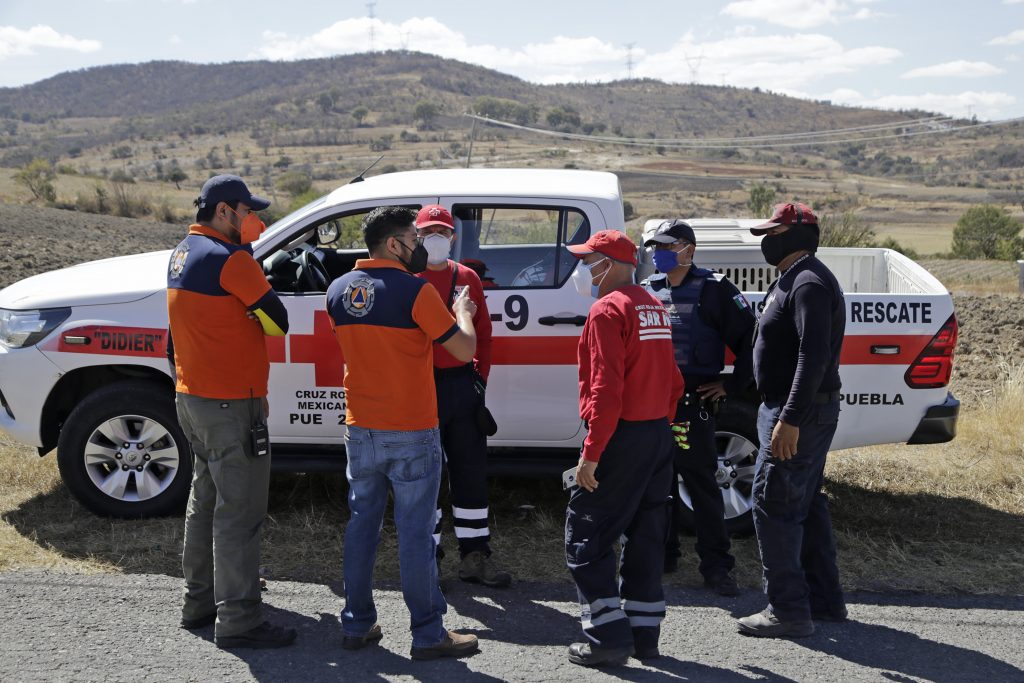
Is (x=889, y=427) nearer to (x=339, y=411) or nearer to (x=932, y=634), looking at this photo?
(x=932, y=634)

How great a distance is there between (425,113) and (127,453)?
9055 cm

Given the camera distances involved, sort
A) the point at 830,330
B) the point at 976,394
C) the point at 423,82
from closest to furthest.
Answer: the point at 830,330, the point at 976,394, the point at 423,82

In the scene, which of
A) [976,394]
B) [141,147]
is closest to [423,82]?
[141,147]

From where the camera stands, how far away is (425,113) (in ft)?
306

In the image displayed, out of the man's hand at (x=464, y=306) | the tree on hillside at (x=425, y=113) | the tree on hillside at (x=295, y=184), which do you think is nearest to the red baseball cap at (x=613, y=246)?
the man's hand at (x=464, y=306)

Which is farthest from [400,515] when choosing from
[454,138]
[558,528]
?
[454,138]

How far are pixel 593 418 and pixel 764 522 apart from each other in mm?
1125

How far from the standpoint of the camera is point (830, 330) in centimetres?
428

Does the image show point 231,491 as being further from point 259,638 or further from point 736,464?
point 736,464

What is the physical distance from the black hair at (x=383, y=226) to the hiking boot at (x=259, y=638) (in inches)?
66.8

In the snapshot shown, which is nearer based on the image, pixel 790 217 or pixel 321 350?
pixel 790 217

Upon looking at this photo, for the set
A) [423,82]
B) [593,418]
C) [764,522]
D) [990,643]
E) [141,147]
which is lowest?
[990,643]

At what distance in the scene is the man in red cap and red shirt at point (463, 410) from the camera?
4758mm

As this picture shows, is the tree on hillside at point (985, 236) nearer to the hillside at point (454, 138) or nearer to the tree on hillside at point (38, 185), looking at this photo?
the hillside at point (454, 138)
